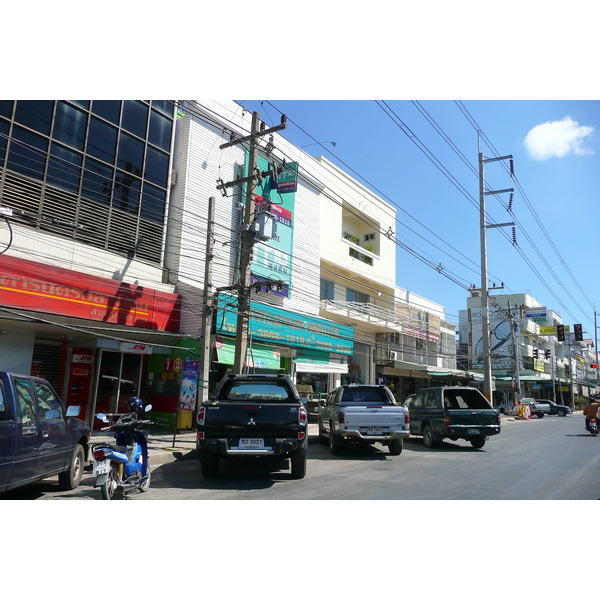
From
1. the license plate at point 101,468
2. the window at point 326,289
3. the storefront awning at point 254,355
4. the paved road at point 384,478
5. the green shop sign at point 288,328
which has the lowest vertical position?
the paved road at point 384,478

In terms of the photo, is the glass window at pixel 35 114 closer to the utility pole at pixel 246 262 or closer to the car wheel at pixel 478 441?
the utility pole at pixel 246 262

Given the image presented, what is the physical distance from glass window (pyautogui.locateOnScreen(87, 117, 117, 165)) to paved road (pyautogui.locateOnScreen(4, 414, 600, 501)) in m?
9.62

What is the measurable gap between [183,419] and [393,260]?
2110 centimetres

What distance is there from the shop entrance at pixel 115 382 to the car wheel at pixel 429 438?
366 inches

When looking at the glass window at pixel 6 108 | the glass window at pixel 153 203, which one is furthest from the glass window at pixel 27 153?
the glass window at pixel 153 203

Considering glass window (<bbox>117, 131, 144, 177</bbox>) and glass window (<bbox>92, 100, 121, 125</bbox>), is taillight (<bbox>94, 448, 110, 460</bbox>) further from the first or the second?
glass window (<bbox>92, 100, 121, 125</bbox>)

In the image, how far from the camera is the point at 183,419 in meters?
15.9

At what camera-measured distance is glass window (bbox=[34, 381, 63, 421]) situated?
673 centimetres

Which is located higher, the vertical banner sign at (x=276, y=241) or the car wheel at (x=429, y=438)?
the vertical banner sign at (x=276, y=241)

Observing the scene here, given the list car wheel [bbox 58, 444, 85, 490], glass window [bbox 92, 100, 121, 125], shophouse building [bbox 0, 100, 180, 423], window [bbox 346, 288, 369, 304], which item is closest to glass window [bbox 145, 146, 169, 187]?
shophouse building [bbox 0, 100, 180, 423]

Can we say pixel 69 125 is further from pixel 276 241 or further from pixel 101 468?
pixel 101 468

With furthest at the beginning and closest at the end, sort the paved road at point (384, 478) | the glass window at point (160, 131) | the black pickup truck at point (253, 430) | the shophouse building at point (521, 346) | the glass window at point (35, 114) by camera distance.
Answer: the shophouse building at point (521, 346) < the glass window at point (160, 131) < the glass window at point (35, 114) < the black pickup truck at point (253, 430) < the paved road at point (384, 478)

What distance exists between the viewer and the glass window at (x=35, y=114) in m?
13.0

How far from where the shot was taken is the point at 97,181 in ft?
49.1
